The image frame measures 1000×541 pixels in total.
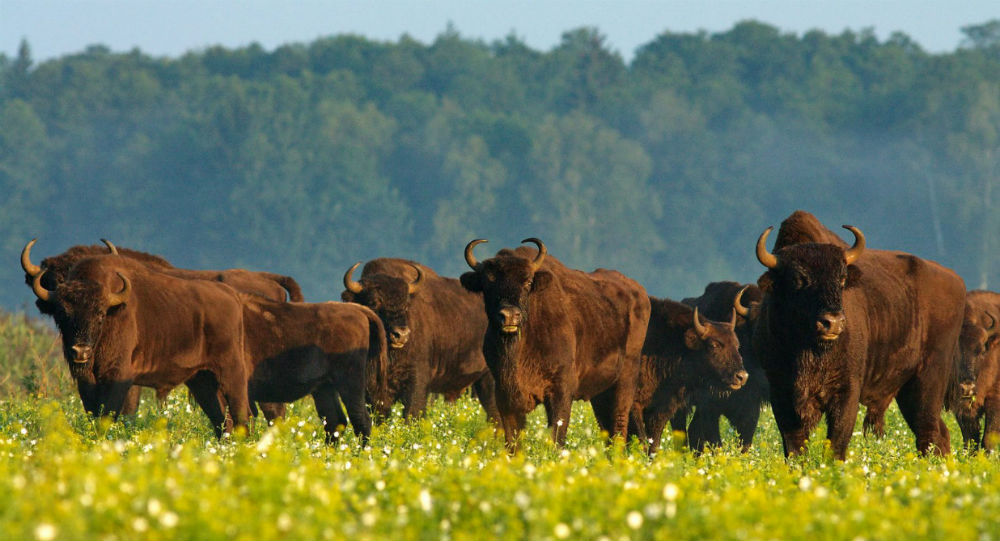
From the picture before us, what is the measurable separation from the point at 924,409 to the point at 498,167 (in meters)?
87.0

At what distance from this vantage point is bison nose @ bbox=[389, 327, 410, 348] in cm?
1598

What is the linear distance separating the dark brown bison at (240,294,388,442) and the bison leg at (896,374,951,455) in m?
5.12

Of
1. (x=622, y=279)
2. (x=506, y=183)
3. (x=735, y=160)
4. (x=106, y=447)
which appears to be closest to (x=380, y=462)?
(x=106, y=447)

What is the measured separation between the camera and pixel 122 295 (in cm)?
1311

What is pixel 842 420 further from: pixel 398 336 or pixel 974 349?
pixel 398 336

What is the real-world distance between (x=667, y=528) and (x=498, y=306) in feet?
19.4

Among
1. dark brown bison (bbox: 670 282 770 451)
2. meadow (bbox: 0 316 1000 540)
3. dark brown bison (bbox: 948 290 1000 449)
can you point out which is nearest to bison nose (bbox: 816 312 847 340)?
meadow (bbox: 0 316 1000 540)

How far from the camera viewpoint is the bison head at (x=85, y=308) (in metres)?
12.8

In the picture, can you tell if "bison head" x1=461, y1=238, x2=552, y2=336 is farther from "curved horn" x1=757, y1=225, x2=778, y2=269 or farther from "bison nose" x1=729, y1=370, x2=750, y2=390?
"bison nose" x1=729, y1=370, x2=750, y2=390

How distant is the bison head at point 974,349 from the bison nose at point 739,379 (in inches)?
91.8

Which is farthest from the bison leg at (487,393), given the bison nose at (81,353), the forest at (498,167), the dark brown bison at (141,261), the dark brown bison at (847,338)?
the forest at (498,167)

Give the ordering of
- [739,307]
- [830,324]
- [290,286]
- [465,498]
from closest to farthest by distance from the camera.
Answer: [465,498] < [830,324] < [739,307] < [290,286]

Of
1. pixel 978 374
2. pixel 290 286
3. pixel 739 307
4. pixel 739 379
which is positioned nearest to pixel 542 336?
pixel 739 379

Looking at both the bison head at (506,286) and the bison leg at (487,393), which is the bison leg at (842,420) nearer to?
the bison head at (506,286)
